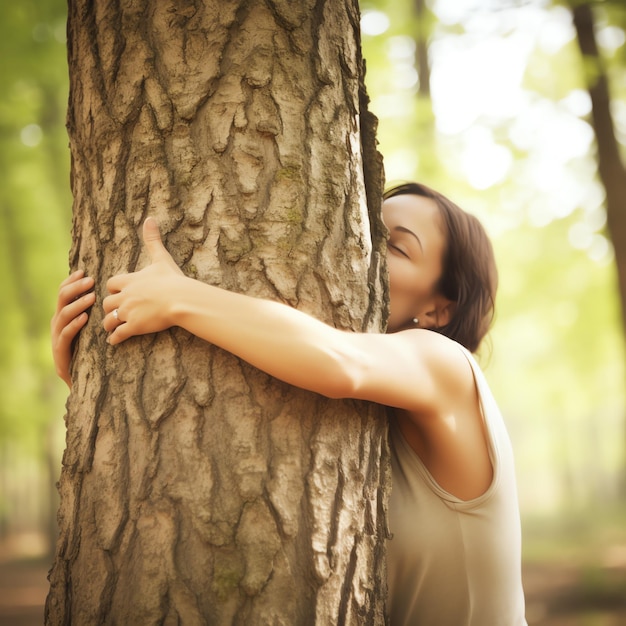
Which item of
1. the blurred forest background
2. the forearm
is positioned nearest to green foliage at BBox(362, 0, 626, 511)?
the blurred forest background

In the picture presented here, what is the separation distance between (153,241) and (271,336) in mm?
442

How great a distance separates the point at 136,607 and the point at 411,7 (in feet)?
26.3

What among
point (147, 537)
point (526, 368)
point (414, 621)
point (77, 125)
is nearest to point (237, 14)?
point (77, 125)

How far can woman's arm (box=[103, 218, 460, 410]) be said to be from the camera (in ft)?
4.74

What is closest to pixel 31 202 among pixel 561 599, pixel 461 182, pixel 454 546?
pixel 461 182

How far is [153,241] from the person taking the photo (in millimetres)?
1598

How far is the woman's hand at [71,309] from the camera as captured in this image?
68.0 inches

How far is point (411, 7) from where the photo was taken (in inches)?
305

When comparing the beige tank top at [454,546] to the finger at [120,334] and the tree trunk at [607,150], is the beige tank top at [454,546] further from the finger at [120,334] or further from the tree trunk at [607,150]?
the tree trunk at [607,150]

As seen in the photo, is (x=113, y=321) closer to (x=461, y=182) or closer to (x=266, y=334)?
(x=266, y=334)

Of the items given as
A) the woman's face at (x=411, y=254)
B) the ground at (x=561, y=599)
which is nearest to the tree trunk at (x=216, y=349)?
the woman's face at (x=411, y=254)

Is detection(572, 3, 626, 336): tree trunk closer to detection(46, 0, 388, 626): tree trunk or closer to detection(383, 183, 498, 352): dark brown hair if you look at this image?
detection(383, 183, 498, 352): dark brown hair

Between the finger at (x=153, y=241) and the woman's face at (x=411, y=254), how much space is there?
3.00 ft

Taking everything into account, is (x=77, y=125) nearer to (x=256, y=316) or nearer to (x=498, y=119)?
(x=256, y=316)
